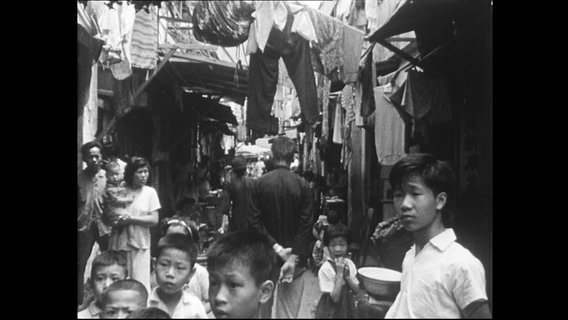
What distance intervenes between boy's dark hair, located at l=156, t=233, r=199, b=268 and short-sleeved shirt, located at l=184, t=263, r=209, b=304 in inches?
2.0

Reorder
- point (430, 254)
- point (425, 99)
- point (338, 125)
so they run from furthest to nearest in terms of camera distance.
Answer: point (338, 125) → point (425, 99) → point (430, 254)

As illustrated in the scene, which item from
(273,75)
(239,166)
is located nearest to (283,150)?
(239,166)

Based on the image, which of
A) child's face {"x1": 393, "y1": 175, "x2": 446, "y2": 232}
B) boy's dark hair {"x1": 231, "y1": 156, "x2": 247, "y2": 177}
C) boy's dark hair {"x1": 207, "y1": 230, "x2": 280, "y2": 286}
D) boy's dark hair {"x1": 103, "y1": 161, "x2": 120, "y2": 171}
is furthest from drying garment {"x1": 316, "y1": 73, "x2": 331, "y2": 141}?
boy's dark hair {"x1": 103, "y1": 161, "x2": 120, "y2": 171}

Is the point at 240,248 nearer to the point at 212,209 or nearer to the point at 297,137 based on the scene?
the point at 212,209

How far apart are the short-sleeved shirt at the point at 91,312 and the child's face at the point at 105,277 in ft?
0.12

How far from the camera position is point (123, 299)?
2.32m

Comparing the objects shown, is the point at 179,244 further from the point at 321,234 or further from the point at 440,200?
the point at 440,200

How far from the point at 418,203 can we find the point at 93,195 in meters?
1.29

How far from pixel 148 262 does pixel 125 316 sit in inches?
11.0

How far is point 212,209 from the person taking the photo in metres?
2.66

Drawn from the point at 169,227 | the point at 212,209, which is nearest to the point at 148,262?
the point at 169,227

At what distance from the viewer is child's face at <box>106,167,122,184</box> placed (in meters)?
2.53

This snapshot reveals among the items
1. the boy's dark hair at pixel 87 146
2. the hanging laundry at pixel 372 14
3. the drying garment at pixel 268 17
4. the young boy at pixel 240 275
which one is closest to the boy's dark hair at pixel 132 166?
the boy's dark hair at pixel 87 146

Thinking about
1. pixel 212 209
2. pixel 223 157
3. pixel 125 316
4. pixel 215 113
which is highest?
pixel 215 113
